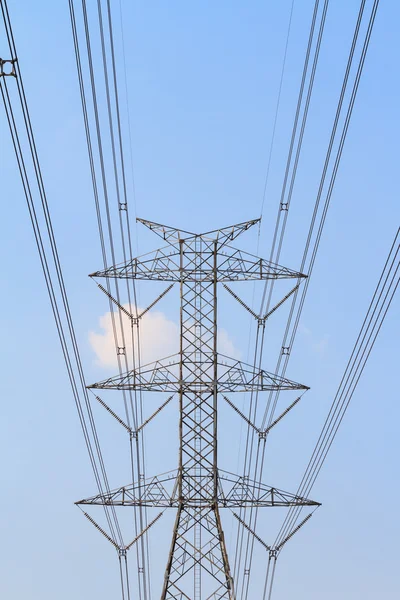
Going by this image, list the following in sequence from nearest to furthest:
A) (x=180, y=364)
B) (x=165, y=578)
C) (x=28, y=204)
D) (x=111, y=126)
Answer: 1. (x=28, y=204)
2. (x=111, y=126)
3. (x=165, y=578)
4. (x=180, y=364)

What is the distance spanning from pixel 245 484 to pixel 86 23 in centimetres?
1861

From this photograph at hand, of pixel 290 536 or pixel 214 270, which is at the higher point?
pixel 214 270

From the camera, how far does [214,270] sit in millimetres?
35875

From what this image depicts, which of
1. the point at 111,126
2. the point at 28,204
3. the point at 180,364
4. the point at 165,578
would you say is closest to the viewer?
the point at 28,204

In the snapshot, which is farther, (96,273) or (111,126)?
(96,273)

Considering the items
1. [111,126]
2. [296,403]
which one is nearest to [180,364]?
[296,403]

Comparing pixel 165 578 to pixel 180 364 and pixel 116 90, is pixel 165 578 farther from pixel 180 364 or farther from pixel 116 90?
pixel 116 90

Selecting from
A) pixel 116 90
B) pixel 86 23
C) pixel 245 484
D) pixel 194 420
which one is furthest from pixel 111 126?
pixel 245 484

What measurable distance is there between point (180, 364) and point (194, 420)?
7.02 ft

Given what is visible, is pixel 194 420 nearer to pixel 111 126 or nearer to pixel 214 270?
pixel 214 270

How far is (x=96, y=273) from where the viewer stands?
3550 cm

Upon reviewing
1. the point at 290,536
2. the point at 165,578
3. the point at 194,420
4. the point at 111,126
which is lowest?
the point at 165,578

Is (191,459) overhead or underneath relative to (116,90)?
underneath

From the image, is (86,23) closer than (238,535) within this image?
Yes
